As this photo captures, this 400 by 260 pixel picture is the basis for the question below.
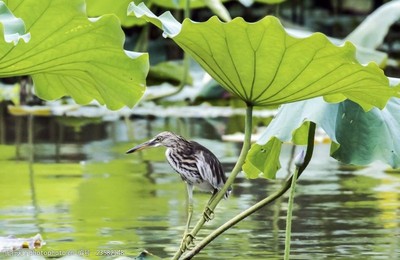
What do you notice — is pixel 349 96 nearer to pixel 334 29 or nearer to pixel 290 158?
pixel 290 158

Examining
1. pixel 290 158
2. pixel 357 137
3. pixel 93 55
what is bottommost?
pixel 290 158

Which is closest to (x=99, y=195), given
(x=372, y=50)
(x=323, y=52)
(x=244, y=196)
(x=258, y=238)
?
(x=244, y=196)

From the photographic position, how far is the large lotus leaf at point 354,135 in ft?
11.8

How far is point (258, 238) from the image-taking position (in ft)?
14.2

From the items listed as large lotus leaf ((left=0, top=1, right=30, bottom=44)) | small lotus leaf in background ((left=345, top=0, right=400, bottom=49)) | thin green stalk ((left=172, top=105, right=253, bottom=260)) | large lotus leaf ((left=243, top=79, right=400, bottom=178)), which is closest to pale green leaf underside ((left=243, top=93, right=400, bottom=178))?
large lotus leaf ((left=243, top=79, right=400, bottom=178))

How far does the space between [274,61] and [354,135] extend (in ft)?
1.63

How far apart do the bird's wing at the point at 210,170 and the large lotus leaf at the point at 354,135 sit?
133 millimetres

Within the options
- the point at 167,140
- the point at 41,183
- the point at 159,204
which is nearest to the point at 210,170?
the point at 167,140

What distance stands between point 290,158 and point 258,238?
2292 millimetres

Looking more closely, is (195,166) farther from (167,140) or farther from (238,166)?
(238,166)

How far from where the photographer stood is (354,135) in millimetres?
3709

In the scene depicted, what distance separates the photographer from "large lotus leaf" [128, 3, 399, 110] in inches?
128

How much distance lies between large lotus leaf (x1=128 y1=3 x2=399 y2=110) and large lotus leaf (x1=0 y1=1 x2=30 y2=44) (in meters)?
0.30

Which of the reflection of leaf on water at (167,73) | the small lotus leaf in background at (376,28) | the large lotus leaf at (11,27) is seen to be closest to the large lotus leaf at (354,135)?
the large lotus leaf at (11,27)
